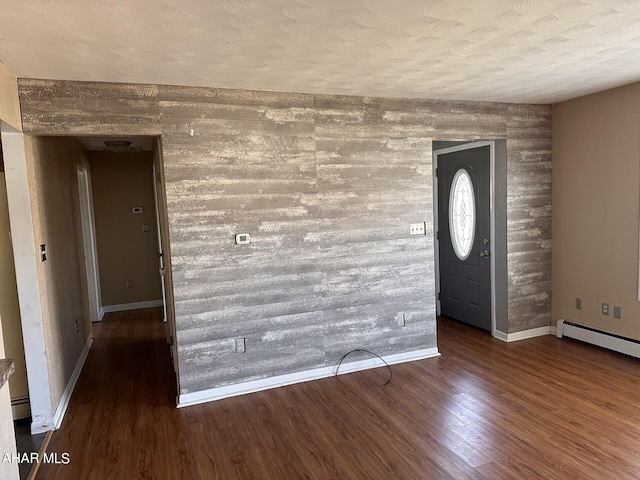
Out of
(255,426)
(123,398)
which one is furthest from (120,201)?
(255,426)

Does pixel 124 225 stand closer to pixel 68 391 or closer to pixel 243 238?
pixel 68 391

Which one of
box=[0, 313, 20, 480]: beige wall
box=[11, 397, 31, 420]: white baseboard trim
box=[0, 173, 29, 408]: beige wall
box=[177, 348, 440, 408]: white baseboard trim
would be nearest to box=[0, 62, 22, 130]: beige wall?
box=[0, 173, 29, 408]: beige wall

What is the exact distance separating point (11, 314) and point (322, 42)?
2.90m

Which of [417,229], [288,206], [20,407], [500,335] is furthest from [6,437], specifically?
[500,335]

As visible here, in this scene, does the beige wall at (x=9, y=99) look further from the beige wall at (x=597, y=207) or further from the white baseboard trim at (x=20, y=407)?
the beige wall at (x=597, y=207)

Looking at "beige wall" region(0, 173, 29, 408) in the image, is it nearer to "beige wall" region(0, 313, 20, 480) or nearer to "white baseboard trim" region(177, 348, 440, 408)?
"white baseboard trim" region(177, 348, 440, 408)

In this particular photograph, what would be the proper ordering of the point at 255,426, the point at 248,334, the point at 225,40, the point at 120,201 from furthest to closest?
1. the point at 120,201
2. the point at 248,334
3. the point at 255,426
4. the point at 225,40

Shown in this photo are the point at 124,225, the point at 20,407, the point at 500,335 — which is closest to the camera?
the point at 20,407

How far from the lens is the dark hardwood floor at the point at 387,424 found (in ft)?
8.41

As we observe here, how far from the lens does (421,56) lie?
8.96ft

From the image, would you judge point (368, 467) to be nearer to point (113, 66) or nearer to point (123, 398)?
point (123, 398)

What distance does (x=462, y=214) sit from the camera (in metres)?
5.11

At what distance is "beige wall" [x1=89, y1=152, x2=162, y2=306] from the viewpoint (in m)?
6.59

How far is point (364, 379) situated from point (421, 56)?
102 inches
